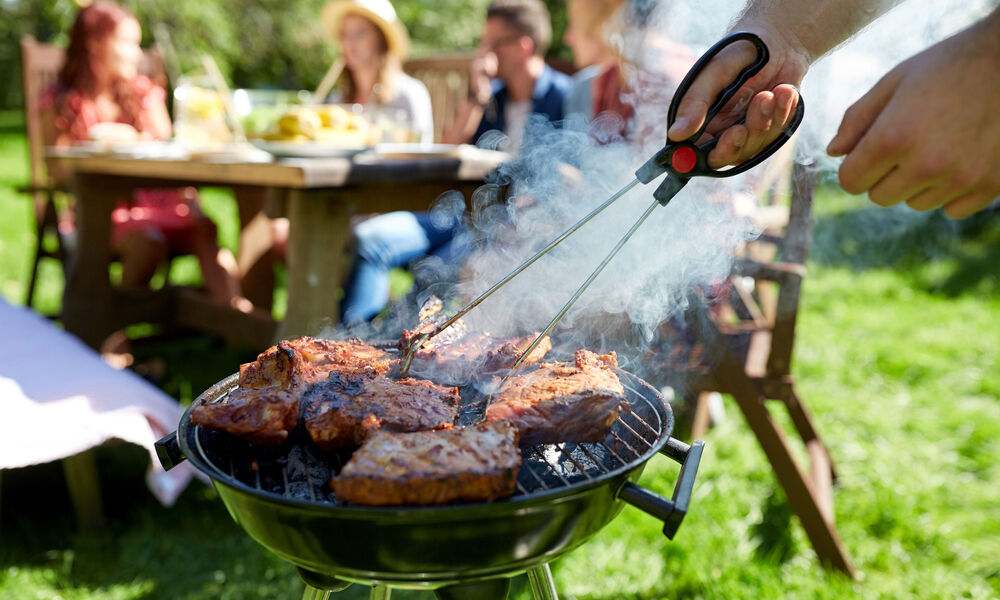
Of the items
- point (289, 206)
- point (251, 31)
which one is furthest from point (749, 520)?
point (251, 31)

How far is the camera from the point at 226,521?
2881 millimetres

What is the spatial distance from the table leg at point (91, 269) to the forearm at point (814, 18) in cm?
336

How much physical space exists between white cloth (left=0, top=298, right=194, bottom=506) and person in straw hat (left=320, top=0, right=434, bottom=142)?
8.98ft

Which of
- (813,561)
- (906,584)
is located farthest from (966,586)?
(813,561)

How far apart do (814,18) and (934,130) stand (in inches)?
15.8

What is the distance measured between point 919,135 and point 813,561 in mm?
1891

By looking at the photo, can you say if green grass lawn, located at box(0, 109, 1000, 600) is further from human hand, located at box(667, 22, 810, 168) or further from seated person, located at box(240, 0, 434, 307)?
human hand, located at box(667, 22, 810, 168)

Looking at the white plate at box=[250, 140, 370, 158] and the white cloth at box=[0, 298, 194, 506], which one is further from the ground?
the white plate at box=[250, 140, 370, 158]

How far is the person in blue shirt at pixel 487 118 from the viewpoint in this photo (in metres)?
3.98

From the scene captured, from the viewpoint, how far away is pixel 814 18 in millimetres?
1577

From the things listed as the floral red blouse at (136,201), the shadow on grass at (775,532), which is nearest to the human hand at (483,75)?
the floral red blouse at (136,201)

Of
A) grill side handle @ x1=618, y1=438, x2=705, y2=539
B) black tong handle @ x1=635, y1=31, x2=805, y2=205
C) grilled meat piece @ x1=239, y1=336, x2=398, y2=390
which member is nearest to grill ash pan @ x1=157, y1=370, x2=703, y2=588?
grill side handle @ x1=618, y1=438, x2=705, y2=539

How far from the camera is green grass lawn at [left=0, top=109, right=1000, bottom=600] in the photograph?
2.50 m

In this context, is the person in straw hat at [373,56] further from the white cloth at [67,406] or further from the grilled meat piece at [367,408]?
the grilled meat piece at [367,408]
